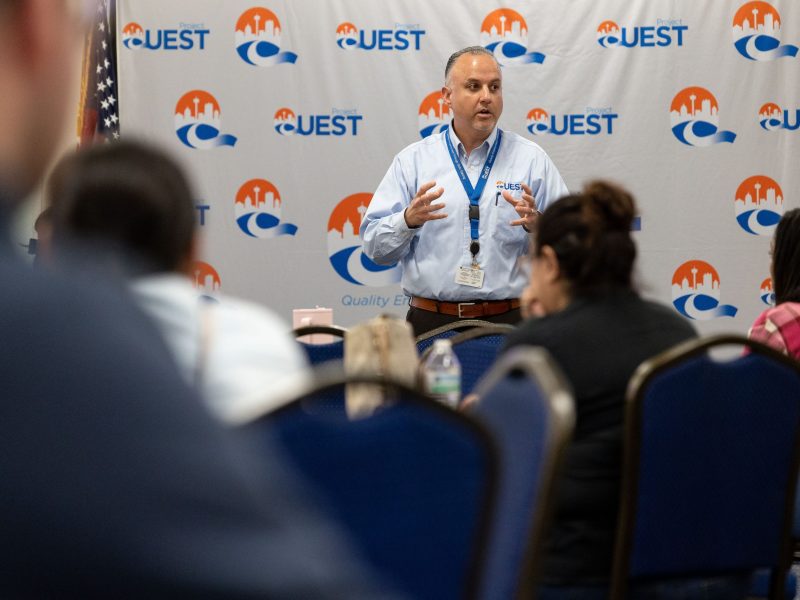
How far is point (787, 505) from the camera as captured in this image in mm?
2207

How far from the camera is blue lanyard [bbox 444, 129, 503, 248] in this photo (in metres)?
4.43

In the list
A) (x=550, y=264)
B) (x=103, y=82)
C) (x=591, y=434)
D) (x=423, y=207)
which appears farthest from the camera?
(x=103, y=82)

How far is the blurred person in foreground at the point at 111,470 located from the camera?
270mm

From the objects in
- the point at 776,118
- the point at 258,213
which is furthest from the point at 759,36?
the point at 258,213

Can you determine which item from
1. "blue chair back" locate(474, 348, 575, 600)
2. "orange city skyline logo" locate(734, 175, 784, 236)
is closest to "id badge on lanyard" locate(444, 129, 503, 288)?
"orange city skyline logo" locate(734, 175, 784, 236)

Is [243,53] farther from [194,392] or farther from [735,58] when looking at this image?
[194,392]

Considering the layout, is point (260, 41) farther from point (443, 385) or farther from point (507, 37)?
point (443, 385)

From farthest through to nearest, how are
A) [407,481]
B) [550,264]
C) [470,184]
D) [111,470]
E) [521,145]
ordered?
[521,145] → [470,184] → [550,264] → [407,481] → [111,470]

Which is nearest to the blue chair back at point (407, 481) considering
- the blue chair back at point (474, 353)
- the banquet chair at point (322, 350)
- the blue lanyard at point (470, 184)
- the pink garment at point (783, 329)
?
the blue chair back at point (474, 353)

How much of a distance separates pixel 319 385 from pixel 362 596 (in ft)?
2.94

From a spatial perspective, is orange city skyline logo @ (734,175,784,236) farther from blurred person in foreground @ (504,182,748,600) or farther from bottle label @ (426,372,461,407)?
bottle label @ (426,372,461,407)

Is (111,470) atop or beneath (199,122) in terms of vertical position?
beneath

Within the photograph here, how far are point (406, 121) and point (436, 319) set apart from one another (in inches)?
88.3

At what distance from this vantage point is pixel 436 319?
14.6 ft
